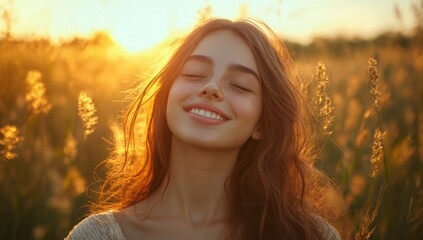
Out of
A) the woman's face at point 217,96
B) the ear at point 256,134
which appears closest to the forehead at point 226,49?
the woman's face at point 217,96

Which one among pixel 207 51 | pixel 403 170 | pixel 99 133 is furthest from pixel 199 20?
pixel 99 133

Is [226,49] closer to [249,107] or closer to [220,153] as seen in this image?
[249,107]

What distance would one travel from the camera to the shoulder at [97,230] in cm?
274

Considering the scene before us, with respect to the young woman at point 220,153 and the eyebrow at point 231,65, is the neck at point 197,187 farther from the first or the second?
the eyebrow at point 231,65

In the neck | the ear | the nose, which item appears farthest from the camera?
the ear

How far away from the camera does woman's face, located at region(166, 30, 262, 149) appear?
273 cm

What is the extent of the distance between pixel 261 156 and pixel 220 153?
25 cm

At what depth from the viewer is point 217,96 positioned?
274 centimetres

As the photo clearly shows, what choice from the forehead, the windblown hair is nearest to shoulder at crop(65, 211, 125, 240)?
the windblown hair

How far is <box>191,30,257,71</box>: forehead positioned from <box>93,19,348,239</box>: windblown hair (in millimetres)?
38

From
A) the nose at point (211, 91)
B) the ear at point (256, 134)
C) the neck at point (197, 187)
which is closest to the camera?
the nose at point (211, 91)

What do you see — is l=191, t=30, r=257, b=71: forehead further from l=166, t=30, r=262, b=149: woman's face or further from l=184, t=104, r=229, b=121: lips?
l=184, t=104, r=229, b=121: lips

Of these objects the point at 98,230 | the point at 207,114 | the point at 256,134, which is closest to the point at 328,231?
the point at 256,134

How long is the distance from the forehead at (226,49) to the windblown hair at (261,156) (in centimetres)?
4
